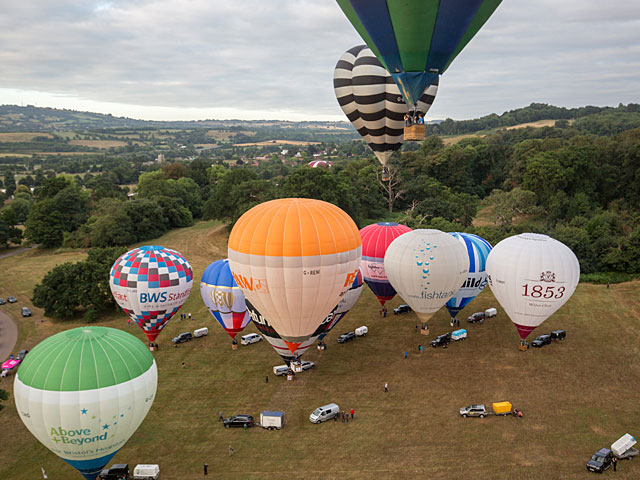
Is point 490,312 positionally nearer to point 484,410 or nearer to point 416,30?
point 484,410

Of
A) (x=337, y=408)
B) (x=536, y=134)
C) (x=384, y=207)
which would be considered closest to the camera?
(x=337, y=408)

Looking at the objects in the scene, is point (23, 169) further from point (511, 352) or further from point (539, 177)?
point (511, 352)

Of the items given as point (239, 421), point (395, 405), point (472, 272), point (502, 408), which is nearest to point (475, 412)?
point (502, 408)

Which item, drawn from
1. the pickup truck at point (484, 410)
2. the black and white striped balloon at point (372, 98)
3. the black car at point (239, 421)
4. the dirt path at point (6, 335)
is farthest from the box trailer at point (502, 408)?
the dirt path at point (6, 335)

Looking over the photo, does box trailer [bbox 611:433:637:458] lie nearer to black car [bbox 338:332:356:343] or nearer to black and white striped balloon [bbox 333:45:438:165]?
black car [bbox 338:332:356:343]

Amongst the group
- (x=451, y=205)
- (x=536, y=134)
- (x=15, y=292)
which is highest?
(x=536, y=134)

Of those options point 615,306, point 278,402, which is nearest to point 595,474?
point 278,402

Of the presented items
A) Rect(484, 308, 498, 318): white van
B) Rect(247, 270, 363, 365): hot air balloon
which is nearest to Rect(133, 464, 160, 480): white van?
Rect(247, 270, 363, 365): hot air balloon
